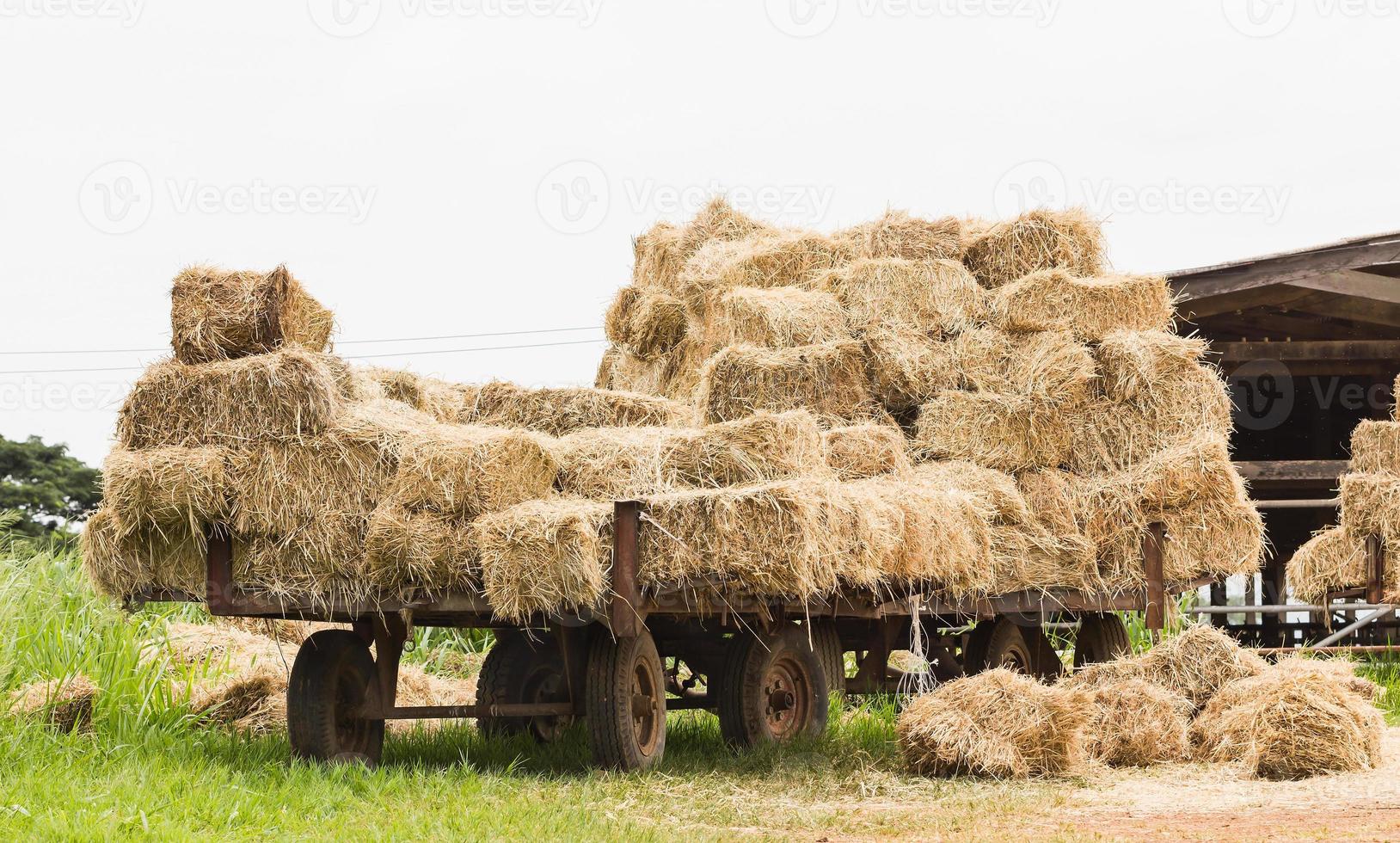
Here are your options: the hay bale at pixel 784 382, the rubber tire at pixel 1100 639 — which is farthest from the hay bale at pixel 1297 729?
the rubber tire at pixel 1100 639

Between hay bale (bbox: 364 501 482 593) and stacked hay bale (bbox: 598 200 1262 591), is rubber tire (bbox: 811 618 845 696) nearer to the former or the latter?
stacked hay bale (bbox: 598 200 1262 591)

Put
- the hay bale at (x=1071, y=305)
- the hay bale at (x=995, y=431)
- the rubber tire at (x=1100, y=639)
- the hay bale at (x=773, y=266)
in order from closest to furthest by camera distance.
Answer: the hay bale at (x=995, y=431) → the hay bale at (x=1071, y=305) → the hay bale at (x=773, y=266) → the rubber tire at (x=1100, y=639)

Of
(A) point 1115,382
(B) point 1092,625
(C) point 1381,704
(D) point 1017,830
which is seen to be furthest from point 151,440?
(C) point 1381,704

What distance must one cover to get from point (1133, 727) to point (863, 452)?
2.70m

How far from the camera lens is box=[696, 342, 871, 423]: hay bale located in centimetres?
1178

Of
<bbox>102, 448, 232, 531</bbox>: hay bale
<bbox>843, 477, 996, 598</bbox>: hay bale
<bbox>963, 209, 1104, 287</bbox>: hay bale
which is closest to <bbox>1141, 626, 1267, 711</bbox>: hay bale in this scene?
<bbox>843, 477, 996, 598</bbox>: hay bale

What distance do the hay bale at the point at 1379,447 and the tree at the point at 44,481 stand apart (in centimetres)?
2801

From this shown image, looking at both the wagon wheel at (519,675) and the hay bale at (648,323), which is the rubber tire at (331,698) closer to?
the wagon wheel at (519,675)

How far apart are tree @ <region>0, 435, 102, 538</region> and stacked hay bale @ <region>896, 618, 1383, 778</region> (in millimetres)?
28621

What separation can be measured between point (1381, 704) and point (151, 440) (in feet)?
41.2

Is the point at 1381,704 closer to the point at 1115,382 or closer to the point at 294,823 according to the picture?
the point at 1115,382

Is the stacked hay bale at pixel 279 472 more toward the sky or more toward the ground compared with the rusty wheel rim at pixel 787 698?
more toward the sky

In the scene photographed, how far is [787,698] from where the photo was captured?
36.6 ft

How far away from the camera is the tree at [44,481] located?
112 ft
